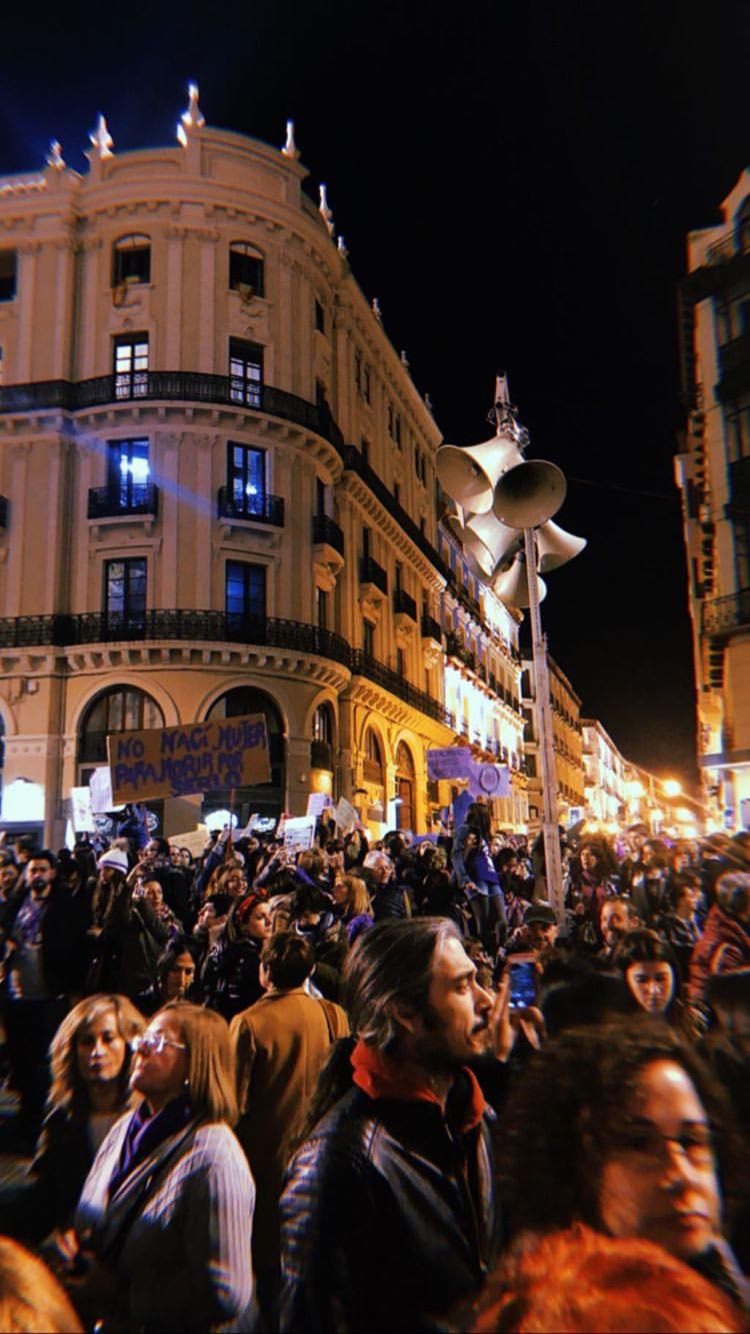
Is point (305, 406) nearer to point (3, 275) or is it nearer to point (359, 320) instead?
point (359, 320)

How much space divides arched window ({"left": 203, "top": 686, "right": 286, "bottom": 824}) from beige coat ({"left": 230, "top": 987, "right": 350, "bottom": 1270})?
2131cm

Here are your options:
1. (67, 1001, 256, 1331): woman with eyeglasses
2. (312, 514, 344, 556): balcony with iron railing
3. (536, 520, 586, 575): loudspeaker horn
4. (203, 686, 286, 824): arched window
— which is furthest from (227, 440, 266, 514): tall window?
(67, 1001, 256, 1331): woman with eyeglasses

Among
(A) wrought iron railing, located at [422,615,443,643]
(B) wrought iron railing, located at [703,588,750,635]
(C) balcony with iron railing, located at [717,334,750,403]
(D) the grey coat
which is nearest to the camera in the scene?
(D) the grey coat

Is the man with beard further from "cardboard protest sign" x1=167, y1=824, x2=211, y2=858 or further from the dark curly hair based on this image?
"cardboard protest sign" x1=167, y1=824, x2=211, y2=858

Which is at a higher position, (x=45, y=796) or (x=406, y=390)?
(x=406, y=390)

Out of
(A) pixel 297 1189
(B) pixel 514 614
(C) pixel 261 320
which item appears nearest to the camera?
(A) pixel 297 1189

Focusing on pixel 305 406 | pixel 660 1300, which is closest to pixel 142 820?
pixel 660 1300

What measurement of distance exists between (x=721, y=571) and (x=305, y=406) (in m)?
13.6

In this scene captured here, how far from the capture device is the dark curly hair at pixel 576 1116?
1878 mm

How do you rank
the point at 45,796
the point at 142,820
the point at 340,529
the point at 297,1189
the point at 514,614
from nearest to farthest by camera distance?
the point at 297,1189
the point at 142,820
the point at 45,796
the point at 340,529
the point at 514,614

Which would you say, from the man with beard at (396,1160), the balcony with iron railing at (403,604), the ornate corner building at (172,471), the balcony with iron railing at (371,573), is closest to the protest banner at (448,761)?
the ornate corner building at (172,471)

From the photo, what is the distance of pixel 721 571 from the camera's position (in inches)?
1059

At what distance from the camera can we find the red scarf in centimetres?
225

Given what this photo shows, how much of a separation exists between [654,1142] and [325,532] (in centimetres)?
2786
